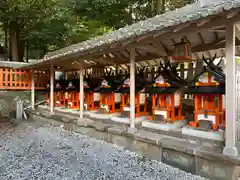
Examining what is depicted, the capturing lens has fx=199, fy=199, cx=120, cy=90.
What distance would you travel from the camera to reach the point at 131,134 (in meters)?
4.13

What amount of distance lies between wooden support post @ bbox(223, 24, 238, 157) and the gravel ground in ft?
2.43

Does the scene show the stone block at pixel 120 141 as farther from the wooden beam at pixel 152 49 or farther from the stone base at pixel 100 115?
the wooden beam at pixel 152 49

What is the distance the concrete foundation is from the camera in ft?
9.28

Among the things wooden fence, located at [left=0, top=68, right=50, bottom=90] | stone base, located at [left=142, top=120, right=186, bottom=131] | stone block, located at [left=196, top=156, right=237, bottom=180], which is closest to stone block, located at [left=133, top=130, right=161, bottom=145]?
stone base, located at [left=142, top=120, right=186, bottom=131]

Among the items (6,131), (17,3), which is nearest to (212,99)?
(6,131)

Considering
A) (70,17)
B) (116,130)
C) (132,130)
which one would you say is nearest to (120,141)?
(116,130)

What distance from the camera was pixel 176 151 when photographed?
342 cm

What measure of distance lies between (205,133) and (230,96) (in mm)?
888

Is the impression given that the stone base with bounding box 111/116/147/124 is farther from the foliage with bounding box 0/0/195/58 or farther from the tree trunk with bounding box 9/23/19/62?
the tree trunk with bounding box 9/23/19/62

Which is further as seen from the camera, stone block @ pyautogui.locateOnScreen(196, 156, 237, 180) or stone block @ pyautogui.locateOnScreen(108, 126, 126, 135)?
stone block @ pyautogui.locateOnScreen(108, 126, 126, 135)

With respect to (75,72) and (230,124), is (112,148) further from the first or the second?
(75,72)

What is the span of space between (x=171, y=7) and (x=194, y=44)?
711 centimetres

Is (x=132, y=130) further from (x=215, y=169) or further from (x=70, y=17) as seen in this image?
(x=70, y=17)

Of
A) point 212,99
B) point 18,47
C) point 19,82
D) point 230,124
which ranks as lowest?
point 230,124
